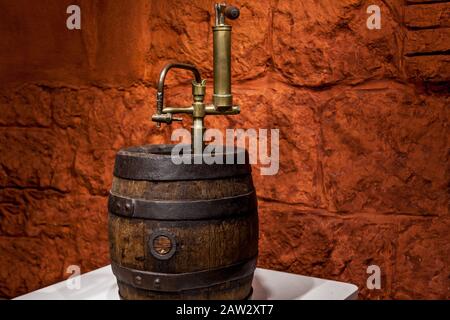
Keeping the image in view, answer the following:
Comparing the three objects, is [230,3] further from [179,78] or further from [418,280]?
[418,280]

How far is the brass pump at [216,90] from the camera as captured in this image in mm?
1515

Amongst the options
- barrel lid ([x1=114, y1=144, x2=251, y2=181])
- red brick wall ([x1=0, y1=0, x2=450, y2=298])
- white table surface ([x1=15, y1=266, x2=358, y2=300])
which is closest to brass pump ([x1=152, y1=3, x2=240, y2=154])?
barrel lid ([x1=114, y1=144, x2=251, y2=181])

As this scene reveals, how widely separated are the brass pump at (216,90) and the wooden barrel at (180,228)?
139 mm

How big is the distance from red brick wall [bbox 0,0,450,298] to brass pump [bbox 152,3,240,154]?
1.00 feet

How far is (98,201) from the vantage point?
2105mm

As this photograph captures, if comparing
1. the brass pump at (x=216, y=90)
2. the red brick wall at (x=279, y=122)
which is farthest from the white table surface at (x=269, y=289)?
the brass pump at (x=216, y=90)

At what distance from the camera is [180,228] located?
1.34 m

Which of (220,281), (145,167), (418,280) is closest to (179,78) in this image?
(145,167)

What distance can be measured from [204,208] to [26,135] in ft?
3.53

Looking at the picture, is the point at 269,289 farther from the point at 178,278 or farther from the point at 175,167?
the point at 175,167

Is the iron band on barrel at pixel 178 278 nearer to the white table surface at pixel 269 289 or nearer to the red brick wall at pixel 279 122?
the white table surface at pixel 269 289

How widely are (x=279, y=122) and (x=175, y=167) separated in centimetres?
55

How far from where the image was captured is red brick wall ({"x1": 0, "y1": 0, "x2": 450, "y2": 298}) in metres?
1.66

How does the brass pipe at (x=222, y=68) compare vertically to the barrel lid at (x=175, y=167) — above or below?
above
